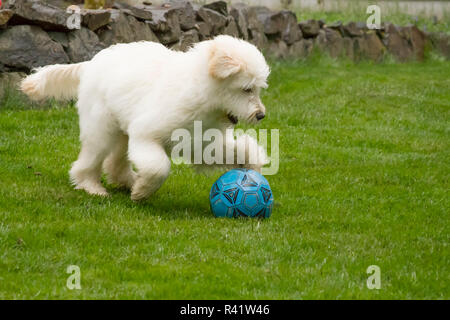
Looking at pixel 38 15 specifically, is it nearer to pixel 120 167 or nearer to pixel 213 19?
pixel 120 167

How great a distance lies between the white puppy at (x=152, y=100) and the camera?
601cm

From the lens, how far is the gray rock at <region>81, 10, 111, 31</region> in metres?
10.9

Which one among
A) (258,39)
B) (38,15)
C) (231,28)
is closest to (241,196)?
(38,15)

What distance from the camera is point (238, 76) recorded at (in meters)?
5.95

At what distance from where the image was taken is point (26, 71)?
10.1 meters

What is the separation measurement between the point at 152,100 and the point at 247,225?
1.39 metres

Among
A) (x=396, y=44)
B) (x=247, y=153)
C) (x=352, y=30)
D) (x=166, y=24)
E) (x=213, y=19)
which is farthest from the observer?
(x=396, y=44)

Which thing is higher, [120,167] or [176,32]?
[176,32]

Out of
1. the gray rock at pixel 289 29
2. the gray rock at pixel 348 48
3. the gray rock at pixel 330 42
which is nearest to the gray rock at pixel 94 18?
the gray rock at pixel 289 29

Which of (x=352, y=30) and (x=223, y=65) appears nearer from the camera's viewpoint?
(x=223, y=65)

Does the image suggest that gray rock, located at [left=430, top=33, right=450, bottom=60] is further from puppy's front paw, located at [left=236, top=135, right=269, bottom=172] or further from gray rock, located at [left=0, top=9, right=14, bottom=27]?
puppy's front paw, located at [left=236, top=135, right=269, bottom=172]

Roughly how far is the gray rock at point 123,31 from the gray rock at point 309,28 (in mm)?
5972

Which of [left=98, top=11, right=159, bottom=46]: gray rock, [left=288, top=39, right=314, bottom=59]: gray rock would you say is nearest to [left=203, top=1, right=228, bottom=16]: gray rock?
[left=98, top=11, right=159, bottom=46]: gray rock
